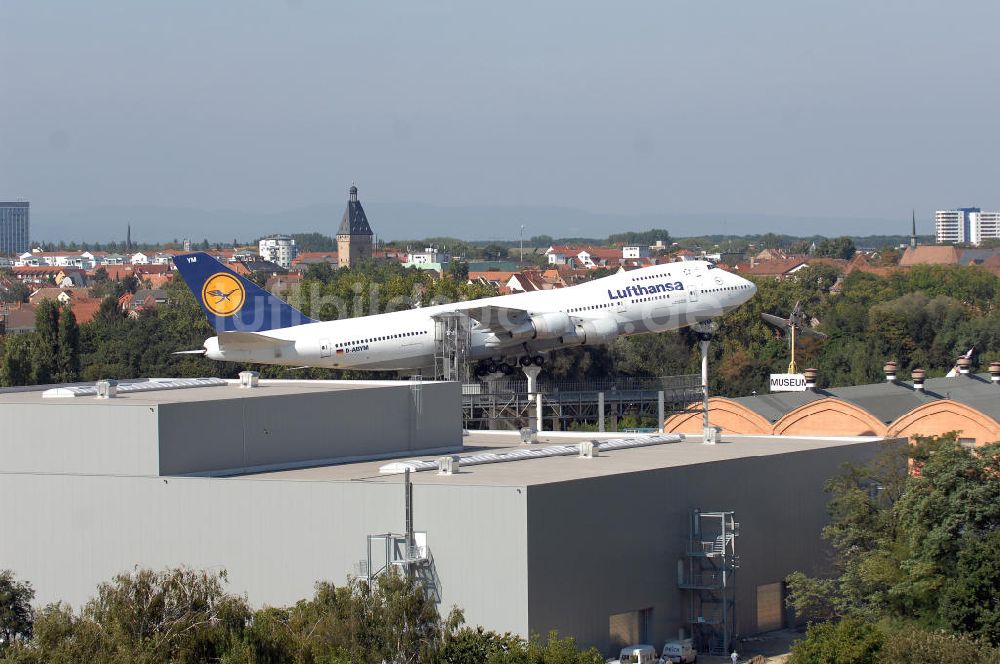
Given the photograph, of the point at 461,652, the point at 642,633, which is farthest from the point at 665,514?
the point at 461,652

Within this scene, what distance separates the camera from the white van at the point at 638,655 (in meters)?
45.2

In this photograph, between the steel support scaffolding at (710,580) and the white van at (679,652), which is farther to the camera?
the steel support scaffolding at (710,580)

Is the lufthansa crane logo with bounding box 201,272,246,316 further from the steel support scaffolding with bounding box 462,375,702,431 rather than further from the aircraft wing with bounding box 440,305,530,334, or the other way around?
the steel support scaffolding with bounding box 462,375,702,431

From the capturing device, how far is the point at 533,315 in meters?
85.0

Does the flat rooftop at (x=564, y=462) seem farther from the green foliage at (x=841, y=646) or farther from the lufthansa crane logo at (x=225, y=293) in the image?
the lufthansa crane logo at (x=225, y=293)

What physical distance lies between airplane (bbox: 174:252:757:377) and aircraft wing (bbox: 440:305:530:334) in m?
0.05

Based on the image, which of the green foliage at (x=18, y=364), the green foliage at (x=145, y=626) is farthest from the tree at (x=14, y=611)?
the green foliage at (x=18, y=364)

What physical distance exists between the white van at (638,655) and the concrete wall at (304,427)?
13.2m

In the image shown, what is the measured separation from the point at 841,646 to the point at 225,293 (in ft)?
155

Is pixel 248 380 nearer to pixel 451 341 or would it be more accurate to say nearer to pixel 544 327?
pixel 451 341

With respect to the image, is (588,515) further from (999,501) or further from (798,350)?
(798,350)

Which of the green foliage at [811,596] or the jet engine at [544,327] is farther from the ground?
the jet engine at [544,327]

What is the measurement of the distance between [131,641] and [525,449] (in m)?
23.3

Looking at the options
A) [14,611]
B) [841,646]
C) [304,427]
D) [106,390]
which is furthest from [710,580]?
[14,611]
